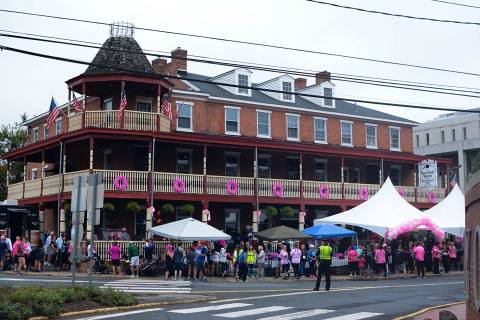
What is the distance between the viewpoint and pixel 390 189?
33906 millimetres

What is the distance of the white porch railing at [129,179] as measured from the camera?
32.9 metres

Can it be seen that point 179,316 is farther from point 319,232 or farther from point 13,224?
point 13,224

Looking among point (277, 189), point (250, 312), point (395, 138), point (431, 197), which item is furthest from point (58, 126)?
point (250, 312)

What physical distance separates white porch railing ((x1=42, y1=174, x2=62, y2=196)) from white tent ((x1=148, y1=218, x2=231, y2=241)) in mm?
8268

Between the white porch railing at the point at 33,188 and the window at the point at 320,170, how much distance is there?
17.1 m

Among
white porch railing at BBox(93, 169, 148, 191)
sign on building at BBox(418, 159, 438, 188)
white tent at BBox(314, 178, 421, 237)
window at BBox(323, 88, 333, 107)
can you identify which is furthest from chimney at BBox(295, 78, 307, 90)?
white porch railing at BBox(93, 169, 148, 191)

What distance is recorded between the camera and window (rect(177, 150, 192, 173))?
38.6 m

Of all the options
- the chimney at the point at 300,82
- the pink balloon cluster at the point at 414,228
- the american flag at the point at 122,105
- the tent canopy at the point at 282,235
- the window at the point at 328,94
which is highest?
the chimney at the point at 300,82

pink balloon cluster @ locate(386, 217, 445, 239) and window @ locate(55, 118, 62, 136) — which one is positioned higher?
window @ locate(55, 118, 62, 136)

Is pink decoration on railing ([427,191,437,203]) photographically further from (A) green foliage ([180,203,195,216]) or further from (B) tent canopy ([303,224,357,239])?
(A) green foliage ([180,203,195,216])

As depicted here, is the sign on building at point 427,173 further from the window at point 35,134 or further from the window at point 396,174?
the window at point 35,134

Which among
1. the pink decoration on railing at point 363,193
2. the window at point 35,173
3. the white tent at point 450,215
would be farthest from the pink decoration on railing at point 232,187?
the window at point 35,173

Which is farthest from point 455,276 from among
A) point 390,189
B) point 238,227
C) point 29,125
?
point 29,125

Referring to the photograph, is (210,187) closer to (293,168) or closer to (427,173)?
(293,168)
